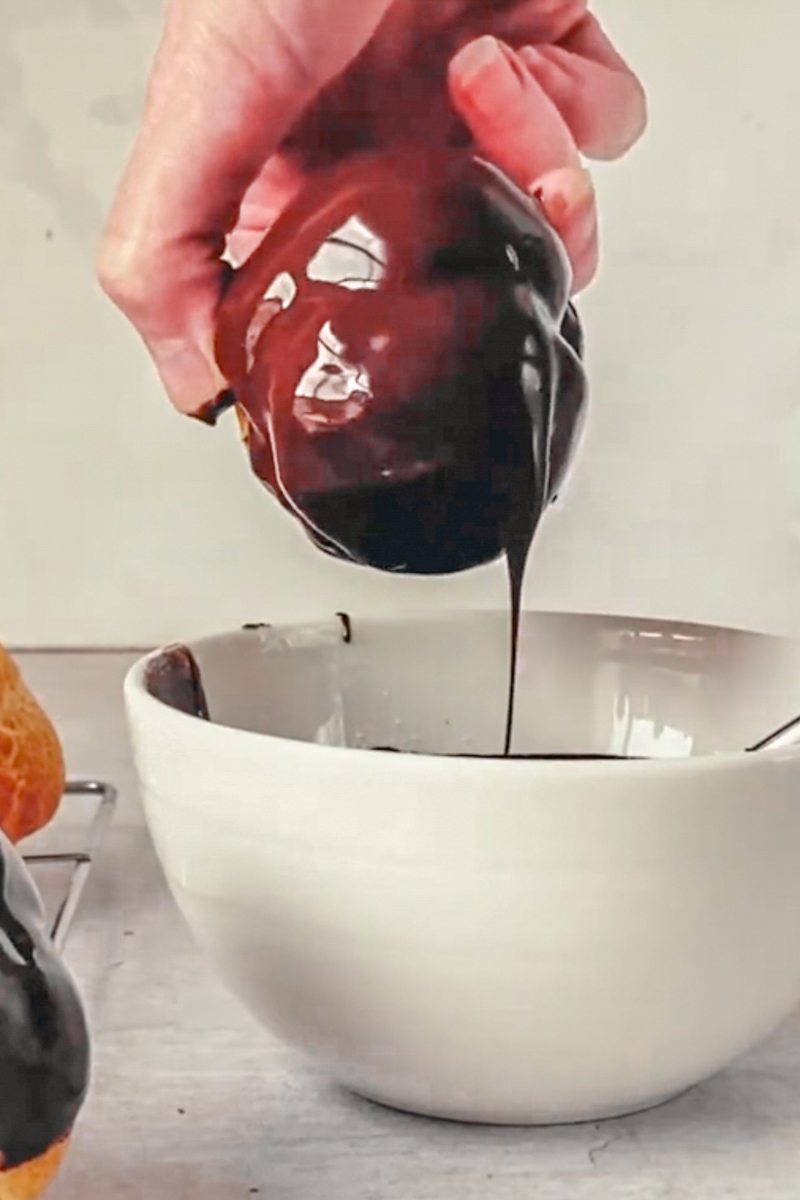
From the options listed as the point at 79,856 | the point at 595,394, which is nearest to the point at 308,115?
the point at 595,394

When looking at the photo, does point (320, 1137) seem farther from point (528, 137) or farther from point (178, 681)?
point (528, 137)

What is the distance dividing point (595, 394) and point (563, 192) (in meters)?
0.07

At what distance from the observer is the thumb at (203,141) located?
0.50 metres

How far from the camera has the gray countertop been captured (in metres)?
0.30

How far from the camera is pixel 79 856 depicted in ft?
1.61

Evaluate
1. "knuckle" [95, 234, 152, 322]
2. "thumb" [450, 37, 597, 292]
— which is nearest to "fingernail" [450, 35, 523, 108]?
"thumb" [450, 37, 597, 292]

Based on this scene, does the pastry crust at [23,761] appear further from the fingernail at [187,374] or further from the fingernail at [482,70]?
the fingernail at [482,70]

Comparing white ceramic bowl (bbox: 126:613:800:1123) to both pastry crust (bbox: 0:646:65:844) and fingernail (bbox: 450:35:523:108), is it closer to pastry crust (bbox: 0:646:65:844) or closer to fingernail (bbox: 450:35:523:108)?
pastry crust (bbox: 0:646:65:844)

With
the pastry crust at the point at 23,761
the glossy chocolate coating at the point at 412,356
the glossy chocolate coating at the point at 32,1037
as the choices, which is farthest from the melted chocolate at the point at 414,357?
the glossy chocolate coating at the point at 32,1037

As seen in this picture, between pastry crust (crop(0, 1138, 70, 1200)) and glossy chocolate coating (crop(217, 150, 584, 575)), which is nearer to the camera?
pastry crust (crop(0, 1138, 70, 1200))

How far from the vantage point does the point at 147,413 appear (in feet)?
1.83

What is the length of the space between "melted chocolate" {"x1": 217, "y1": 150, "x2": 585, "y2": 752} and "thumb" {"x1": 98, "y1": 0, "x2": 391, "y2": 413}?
0.07 feet

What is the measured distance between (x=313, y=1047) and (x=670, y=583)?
0.29m

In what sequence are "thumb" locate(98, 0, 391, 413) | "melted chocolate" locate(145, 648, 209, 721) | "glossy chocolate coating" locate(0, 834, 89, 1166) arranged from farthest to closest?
"thumb" locate(98, 0, 391, 413) → "melted chocolate" locate(145, 648, 209, 721) → "glossy chocolate coating" locate(0, 834, 89, 1166)
